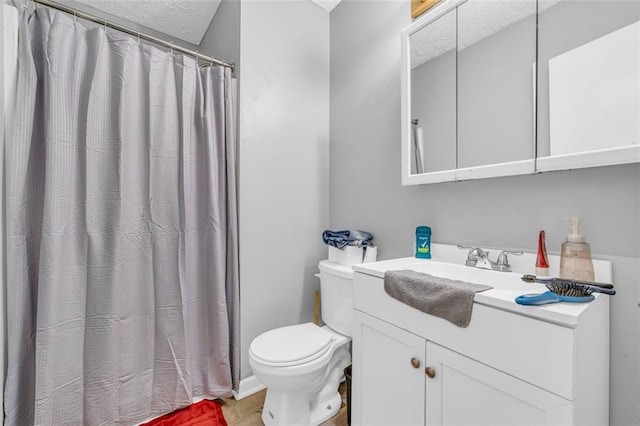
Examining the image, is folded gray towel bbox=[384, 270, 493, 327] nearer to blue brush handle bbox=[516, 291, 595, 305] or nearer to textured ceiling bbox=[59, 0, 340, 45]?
blue brush handle bbox=[516, 291, 595, 305]

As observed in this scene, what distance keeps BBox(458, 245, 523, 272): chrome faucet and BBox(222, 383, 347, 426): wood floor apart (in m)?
1.04

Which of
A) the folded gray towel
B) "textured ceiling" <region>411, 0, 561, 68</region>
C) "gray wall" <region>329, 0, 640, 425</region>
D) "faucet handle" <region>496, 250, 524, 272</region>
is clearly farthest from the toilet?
"textured ceiling" <region>411, 0, 561, 68</region>

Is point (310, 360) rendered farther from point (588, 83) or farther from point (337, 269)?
point (588, 83)

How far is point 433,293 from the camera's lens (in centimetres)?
89

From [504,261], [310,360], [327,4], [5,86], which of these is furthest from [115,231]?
[327,4]

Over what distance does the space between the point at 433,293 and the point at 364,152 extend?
1.11m

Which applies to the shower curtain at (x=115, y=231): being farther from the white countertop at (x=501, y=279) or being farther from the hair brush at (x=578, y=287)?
the hair brush at (x=578, y=287)

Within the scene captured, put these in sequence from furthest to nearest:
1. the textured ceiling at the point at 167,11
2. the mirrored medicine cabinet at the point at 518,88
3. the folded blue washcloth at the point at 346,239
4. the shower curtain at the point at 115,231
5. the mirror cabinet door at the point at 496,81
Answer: the textured ceiling at the point at 167,11 < the folded blue washcloth at the point at 346,239 < the shower curtain at the point at 115,231 < the mirror cabinet door at the point at 496,81 < the mirrored medicine cabinet at the point at 518,88

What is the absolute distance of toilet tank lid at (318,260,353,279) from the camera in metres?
1.52

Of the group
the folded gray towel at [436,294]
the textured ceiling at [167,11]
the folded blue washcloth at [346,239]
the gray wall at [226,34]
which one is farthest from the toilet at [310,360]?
the textured ceiling at [167,11]

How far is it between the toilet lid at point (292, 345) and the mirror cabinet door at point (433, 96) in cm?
97

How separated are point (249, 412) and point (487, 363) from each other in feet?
4.35

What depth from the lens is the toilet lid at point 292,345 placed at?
1.32 meters

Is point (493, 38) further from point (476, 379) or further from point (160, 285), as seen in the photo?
point (160, 285)
